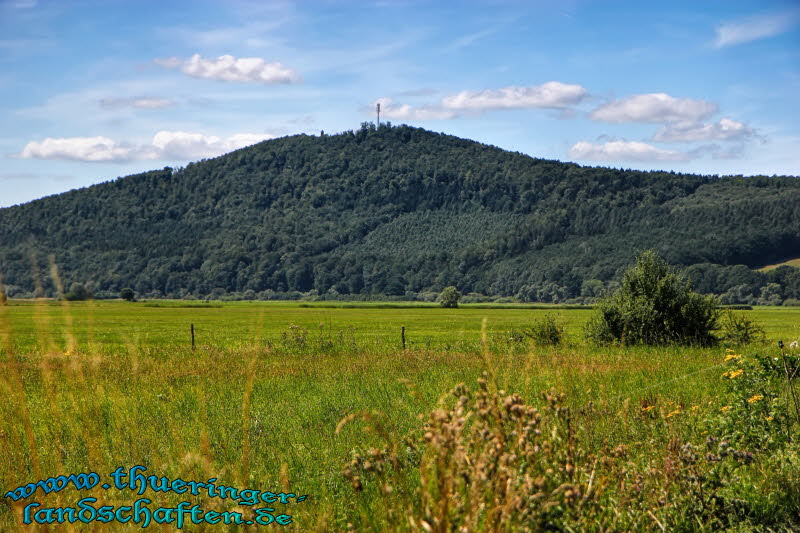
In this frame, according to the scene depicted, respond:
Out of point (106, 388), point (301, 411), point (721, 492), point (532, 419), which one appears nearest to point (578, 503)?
point (532, 419)

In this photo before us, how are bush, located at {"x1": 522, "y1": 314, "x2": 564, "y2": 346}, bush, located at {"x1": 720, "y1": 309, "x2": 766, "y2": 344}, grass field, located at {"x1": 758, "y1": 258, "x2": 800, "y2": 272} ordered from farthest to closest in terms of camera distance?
grass field, located at {"x1": 758, "y1": 258, "x2": 800, "y2": 272}
bush, located at {"x1": 522, "y1": 314, "x2": 564, "y2": 346}
bush, located at {"x1": 720, "y1": 309, "x2": 766, "y2": 344}

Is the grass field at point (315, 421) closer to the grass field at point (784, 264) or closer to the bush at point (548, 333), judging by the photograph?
the bush at point (548, 333)

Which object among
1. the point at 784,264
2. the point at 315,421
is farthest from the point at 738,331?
the point at 784,264

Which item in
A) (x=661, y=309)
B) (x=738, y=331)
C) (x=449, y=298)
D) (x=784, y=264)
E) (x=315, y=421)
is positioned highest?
(x=784, y=264)

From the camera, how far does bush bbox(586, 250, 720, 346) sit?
2653 centimetres

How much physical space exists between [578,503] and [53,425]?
879 centimetres

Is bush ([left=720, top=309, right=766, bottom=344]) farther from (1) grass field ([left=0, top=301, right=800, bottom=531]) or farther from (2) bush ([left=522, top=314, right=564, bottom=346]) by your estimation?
(2) bush ([left=522, top=314, right=564, bottom=346])

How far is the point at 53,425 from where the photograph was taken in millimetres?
10914

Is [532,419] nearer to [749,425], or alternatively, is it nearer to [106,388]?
[749,425]

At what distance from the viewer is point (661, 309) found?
2691cm

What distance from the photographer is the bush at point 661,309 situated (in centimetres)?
2653


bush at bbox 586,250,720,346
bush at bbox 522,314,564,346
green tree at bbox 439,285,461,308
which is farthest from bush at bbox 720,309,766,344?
green tree at bbox 439,285,461,308

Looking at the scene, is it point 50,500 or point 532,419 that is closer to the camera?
point 532,419

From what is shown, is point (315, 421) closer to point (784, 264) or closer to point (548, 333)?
point (548, 333)
